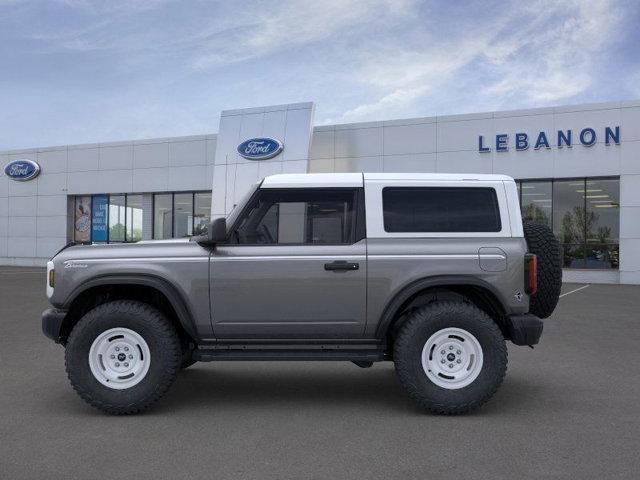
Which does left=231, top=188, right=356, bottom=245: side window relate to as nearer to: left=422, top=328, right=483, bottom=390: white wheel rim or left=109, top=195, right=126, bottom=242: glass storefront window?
left=422, top=328, right=483, bottom=390: white wheel rim

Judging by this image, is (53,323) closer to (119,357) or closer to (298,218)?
(119,357)

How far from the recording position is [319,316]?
203 inches

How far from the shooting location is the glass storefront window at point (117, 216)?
3016 centimetres

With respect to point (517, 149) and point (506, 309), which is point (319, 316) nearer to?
point (506, 309)

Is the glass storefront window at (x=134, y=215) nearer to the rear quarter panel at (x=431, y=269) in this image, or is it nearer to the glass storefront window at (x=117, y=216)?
the glass storefront window at (x=117, y=216)

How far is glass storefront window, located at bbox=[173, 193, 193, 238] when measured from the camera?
28469mm

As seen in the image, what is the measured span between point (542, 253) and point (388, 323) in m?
1.51

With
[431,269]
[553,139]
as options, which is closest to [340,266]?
[431,269]

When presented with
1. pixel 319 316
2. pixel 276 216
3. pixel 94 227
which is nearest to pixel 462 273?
pixel 319 316

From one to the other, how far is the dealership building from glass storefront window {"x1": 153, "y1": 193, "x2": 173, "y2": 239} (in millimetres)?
49

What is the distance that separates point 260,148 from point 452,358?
20225 millimetres

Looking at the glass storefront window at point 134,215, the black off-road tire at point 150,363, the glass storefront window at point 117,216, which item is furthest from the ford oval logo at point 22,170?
the black off-road tire at point 150,363

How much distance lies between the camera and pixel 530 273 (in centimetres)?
514

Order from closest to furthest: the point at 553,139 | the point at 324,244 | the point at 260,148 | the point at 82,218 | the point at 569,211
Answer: the point at 324,244
the point at 553,139
the point at 569,211
the point at 260,148
the point at 82,218
